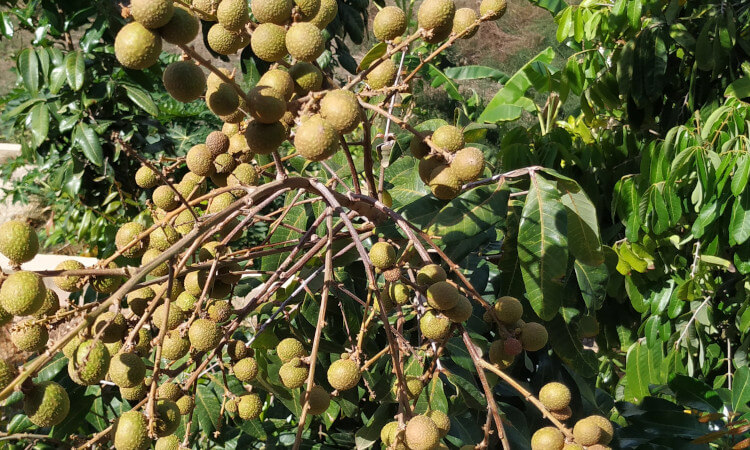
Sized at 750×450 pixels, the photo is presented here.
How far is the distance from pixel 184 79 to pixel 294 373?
0.35 m

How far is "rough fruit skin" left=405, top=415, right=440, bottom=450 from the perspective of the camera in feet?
1.98

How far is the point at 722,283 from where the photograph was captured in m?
1.88

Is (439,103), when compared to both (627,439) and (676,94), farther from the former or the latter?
(627,439)

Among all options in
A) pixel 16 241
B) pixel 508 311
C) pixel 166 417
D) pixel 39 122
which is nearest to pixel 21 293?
pixel 16 241

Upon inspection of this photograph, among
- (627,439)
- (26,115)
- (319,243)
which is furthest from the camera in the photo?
(26,115)

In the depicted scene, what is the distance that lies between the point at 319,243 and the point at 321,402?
0.72ft

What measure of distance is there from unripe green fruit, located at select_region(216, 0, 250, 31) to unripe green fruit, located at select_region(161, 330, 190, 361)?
36 cm

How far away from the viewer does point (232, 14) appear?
26.3 inches

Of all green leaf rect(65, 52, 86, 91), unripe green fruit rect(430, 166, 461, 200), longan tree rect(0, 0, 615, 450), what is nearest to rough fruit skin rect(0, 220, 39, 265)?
longan tree rect(0, 0, 615, 450)

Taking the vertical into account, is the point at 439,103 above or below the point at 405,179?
below

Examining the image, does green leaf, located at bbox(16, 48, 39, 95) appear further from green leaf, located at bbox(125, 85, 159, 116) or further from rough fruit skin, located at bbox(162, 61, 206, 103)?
rough fruit skin, located at bbox(162, 61, 206, 103)

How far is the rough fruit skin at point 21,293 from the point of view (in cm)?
53

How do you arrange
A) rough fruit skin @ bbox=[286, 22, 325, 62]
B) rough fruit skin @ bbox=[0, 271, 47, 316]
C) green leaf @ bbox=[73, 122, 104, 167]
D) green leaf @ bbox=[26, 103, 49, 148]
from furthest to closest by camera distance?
green leaf @ bbox=[73, 122, 104, 167] → green leaf @ bbox=[26, 103, 49, 148] → rough fruit skin @ bbox=[286, 22, 325, 62] → rough fruit skin @ bbox=[0, 271, 47, 316]

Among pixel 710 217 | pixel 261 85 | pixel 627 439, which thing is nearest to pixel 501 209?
pixel 261 85
